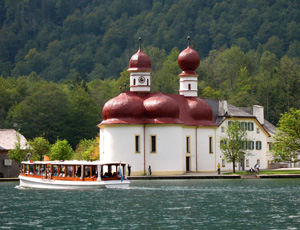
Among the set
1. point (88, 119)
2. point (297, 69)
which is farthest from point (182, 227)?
point (297, 69)

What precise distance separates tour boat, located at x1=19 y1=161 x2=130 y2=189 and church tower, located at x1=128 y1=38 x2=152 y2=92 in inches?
944

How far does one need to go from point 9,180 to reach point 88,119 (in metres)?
57.1

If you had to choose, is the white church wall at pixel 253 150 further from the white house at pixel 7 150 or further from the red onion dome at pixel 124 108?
the white house at pixel 7 150

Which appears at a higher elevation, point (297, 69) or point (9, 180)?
point (297, 69)

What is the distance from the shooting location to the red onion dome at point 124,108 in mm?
100312

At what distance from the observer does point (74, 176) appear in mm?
78625

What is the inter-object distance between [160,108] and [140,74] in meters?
6.71

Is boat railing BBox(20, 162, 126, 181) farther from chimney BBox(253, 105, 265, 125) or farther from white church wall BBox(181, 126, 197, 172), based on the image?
chimney BBox(253, 105, 265, 125)

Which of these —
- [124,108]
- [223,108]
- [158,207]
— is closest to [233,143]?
[223,108]

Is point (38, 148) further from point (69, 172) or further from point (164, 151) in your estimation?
point (69, 172)

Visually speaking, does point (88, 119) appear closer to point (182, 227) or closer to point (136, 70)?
point (136, 70)

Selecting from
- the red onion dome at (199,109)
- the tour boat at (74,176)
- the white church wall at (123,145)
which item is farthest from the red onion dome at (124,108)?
the tour boat at (74,176)

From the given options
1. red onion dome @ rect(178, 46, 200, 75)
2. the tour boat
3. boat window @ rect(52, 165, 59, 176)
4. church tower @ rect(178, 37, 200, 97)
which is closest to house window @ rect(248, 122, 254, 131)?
church tower @ rect(178, 37, 200, 97)

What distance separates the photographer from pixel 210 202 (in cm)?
6259
